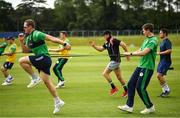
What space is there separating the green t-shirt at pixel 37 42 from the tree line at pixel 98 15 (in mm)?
95466

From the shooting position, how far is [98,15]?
11412 centimetres

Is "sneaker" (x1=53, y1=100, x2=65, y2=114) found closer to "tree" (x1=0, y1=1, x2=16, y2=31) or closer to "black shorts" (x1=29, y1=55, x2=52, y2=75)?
"black shorts" (x1=29, y1=55, x2=52, y2=75)

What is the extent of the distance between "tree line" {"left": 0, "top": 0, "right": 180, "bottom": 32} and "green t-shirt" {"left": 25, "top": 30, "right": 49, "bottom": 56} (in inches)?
3758

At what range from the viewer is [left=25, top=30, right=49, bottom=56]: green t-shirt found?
488 inches

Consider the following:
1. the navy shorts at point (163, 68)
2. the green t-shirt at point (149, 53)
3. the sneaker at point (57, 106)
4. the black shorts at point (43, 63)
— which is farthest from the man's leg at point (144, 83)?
the navy shorts at point (163, 68)

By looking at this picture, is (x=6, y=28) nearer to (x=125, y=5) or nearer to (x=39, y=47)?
(x=125, y=5)

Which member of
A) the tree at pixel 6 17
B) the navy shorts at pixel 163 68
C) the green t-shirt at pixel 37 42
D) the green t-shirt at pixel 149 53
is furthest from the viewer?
the tree at pixel 6 17

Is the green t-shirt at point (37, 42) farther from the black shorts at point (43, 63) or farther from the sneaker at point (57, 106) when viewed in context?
the sneaker at point (57, 106)

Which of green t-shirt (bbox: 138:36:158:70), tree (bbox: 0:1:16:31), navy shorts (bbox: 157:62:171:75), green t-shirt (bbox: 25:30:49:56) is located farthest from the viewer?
tree (bbox: 0:1:16:31)

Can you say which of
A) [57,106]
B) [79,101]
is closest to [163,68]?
[79,101]

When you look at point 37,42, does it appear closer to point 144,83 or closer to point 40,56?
point 40,56

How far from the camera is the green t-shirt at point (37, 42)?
12406 mm

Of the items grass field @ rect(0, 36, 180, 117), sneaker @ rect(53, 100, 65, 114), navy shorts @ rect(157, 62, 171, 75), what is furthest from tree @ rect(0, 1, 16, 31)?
sneaker @ rect(53, 100, 65, 114)

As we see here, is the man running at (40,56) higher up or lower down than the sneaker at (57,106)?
higher up
